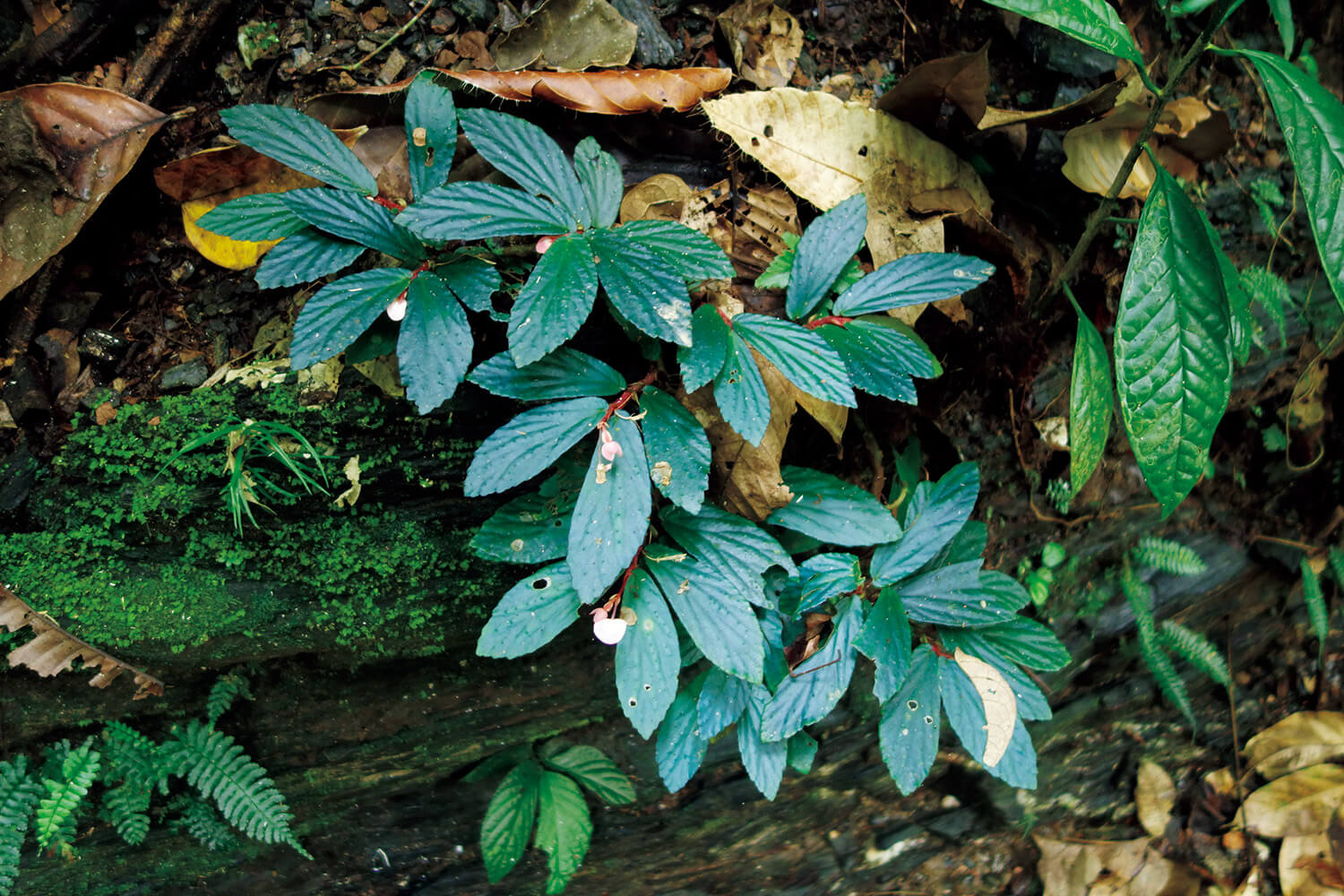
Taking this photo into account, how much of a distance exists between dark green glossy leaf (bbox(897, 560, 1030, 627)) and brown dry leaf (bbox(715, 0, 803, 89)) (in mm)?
1144

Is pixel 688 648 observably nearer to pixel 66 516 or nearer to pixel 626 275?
pixel 626 275

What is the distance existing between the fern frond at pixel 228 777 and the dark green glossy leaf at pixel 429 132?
4.87ft

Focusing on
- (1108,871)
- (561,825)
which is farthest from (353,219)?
(1108,871)

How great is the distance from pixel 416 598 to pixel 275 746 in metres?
0.67

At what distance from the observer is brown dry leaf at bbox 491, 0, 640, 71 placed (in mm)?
1539

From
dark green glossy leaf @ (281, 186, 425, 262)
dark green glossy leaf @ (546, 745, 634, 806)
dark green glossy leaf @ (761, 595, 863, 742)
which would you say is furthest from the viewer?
dark green glossy leaf @ (546, 745, 634, 806)

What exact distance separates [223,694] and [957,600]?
5.83 feet

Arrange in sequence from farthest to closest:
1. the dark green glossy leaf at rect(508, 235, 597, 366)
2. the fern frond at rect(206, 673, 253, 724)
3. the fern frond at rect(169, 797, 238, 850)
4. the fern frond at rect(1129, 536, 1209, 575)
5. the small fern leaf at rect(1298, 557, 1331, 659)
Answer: the small fern leaf at rect(1298, 557, 1331, 659) → the fern frond at rect(1129, 536, 1209, 575) → the fern frond at rect(169, 797, 238, 850) → the fern frond at rect(206, 673, 253, 724) → the dark green glossy leaf at rect(508, 235, 597, 366)

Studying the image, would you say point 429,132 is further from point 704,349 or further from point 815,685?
point 815,685

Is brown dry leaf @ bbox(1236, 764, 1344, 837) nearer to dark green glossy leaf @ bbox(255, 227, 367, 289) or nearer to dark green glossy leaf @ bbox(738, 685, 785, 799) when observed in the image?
Answer: dark green glossy leaf @ bbox(738, 685, 785, 799)

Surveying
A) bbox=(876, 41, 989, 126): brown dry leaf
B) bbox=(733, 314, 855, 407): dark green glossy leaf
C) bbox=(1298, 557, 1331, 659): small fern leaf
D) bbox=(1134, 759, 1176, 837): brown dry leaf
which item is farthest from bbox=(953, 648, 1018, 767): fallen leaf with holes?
bbox=(1298, 557, 1331, 659): small fern leaf

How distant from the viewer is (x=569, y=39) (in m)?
1.55

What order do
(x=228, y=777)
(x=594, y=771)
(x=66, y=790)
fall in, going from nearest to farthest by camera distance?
(x=66, y=790), (x=228, y=777), (x=594, y=771)

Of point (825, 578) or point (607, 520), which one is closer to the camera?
point (607, 520)
